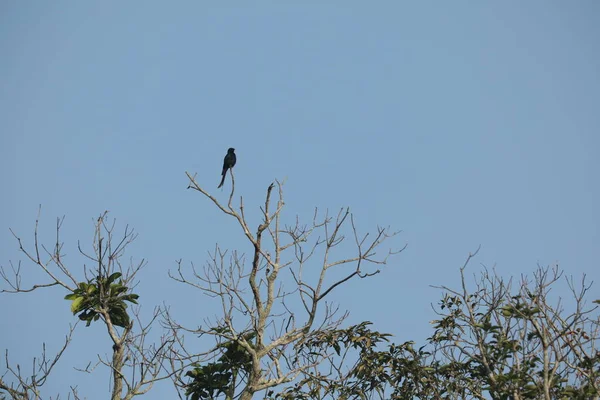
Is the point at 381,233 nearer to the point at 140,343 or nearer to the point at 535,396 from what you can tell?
the point at 535,396

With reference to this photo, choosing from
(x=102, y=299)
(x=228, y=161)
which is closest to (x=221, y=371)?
(x=102, y=299)

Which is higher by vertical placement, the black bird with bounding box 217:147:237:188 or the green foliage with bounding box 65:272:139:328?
the black bird with bounding box 217:147:237:188

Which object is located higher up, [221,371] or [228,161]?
[228,161]

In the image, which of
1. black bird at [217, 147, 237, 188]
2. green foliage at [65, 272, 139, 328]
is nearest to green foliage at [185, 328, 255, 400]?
green foliage at [65, 272, 139, 328]

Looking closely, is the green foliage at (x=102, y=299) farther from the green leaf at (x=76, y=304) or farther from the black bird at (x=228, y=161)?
the black bird at (x=228, y=161)

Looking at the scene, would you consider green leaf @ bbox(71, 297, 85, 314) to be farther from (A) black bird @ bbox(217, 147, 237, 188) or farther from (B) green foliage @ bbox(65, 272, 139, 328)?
(A) black bird @ bbox(217, 147, 237, 188)

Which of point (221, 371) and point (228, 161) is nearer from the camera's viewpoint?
point (221, 371)

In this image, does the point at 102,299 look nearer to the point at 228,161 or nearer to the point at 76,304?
the point at 76,304

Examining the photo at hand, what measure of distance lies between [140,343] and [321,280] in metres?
2.93

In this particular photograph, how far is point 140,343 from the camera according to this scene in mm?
10531

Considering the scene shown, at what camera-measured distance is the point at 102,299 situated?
10141mm

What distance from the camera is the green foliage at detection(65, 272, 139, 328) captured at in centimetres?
1011

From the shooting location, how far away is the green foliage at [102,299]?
10109mm

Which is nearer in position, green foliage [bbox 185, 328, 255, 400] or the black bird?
green foliage [bbox 185, 328, 255, 400]
